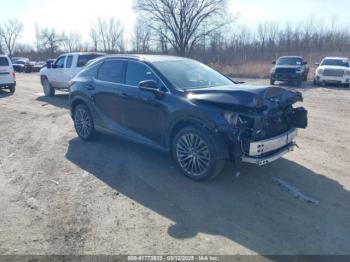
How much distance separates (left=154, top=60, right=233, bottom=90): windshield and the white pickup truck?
816 cm

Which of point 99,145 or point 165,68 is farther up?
point 165,68

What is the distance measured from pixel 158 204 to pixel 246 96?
6.18ft

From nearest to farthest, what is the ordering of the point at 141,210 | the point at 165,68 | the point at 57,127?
the point at 141,210, the point at 165,68, the point at 57,127

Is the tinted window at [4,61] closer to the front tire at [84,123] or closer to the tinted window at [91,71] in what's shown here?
the front tire at [84,123]

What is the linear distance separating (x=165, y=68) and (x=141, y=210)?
8.26ft

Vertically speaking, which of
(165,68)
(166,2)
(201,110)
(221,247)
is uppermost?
(166,2)

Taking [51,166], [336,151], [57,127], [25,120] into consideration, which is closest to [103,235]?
[51,166]

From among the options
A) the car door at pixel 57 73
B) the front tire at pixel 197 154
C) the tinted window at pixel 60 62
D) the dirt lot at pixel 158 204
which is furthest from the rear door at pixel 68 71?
the front tire at pixel 197 154

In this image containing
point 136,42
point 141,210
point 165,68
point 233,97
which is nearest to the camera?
point 141,210

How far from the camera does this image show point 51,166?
604 cm

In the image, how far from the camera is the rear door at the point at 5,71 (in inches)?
678

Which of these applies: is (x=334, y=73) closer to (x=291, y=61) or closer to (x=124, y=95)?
(x=291, y=61)

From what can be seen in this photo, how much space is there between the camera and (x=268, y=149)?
16.0ft

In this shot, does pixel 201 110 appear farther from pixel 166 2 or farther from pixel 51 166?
pixel 166 2
